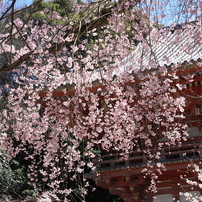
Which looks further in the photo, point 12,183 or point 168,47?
point 12,183

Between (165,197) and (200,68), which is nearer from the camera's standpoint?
(200,68)

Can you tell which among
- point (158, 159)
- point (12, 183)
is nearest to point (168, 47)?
point (158, 159)

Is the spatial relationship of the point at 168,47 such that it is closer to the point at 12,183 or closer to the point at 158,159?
the point at 158,159

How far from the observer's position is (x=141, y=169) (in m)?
6.91

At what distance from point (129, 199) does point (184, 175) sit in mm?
1545

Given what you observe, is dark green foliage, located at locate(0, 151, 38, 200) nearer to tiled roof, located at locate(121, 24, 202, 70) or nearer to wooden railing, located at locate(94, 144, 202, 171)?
wooden railing, located at locate(94, 144, 202, 171)

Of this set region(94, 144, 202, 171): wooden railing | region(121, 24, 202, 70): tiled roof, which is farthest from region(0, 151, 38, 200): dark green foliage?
region(121, 24, 202, 70): tiled roof

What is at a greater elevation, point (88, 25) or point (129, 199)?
point (88, 25)

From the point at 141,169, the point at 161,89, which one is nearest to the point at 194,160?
the point at 141,169

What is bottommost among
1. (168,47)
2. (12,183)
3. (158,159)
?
(158,159)

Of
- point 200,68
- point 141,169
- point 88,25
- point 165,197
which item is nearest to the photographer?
point 88,25

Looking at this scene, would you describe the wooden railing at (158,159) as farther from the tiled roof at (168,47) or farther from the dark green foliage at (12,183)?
the dark green foliage at (12,183)

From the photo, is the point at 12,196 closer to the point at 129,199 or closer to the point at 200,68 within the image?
the point at 129,199

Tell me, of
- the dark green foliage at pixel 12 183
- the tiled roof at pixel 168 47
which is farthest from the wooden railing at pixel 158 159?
the dark green foliage at pixel 12 183
